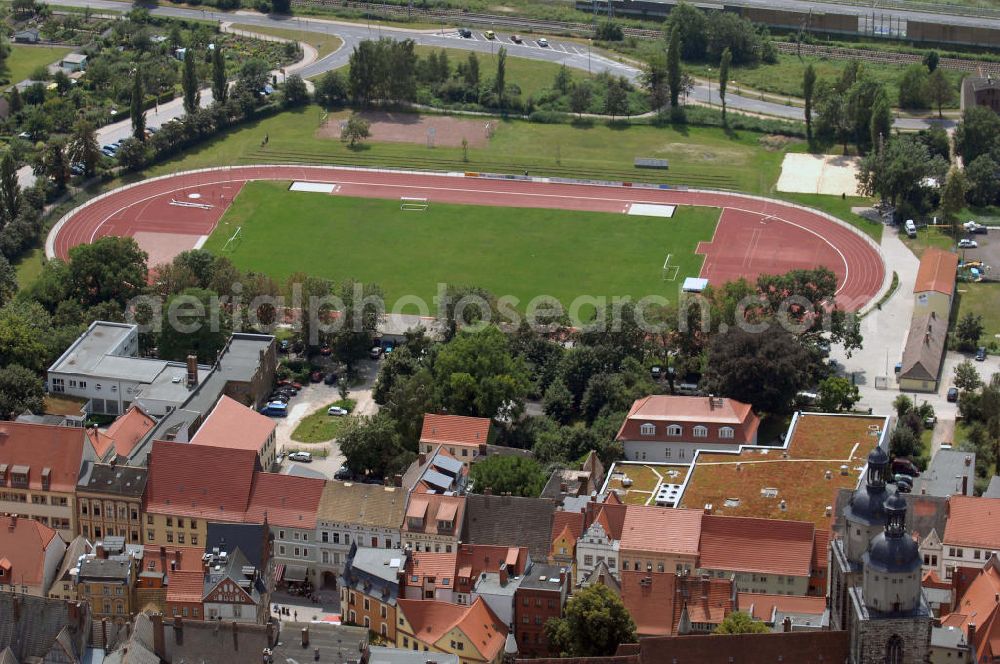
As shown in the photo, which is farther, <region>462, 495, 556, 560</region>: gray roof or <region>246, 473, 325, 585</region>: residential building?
<region>246, 473, 325, 585</region>: residential building

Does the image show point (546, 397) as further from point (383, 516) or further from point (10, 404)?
point (10, 404)

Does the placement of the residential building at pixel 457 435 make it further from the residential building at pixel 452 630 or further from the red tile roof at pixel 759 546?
the residential building at pixel 452 630

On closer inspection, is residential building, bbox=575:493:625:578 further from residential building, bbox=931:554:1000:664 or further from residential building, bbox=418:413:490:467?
residential building, bbox=931:554:1000:664

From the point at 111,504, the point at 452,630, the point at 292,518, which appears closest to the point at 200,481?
the point at 111,504

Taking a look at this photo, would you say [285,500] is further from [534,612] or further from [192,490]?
[534,612]

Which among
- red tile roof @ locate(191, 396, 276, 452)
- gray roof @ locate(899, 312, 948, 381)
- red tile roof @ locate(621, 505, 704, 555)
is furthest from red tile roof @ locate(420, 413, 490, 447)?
gray roof @ locate(899, 312, 948, 381)

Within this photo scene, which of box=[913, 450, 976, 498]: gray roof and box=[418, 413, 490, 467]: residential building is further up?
box=[913, 450, 976, 498]: gray roof

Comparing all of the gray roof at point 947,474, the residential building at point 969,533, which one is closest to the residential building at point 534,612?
the residential building at point 969,533
